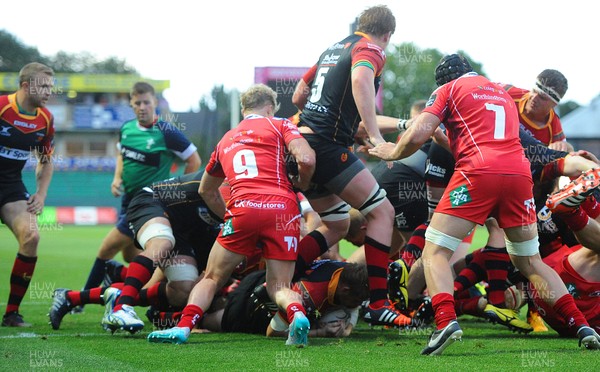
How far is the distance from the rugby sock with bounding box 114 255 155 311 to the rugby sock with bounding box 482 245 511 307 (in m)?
2.84

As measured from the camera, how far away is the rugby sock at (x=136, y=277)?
6.58 metres

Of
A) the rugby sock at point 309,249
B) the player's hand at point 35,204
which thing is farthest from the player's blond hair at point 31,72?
the rugby sock at point 309,249

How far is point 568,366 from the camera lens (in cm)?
477

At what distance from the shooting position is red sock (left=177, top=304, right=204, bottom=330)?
231 inches

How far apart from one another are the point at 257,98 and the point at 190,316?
5.89 feet

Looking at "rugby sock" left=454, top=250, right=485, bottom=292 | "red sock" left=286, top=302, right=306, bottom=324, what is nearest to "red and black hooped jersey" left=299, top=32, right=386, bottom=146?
"red sock" left=286, top=302, right=306, bottom=324

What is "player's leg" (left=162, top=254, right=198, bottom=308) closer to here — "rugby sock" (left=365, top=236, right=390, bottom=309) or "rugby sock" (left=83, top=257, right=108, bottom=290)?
"rugby sock" (left=365, top=236, right=390, bottom=309)

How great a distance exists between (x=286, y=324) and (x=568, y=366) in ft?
7.25

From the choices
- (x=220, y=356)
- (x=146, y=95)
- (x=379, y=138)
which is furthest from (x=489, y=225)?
(x=146, y=95)

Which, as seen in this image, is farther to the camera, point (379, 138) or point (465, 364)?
point (379, 138)

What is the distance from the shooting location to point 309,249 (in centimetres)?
670

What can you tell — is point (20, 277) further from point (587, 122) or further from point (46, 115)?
point (587, 122)

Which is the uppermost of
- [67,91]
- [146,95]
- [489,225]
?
[146,95]

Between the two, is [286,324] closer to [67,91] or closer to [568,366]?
[568,366]
